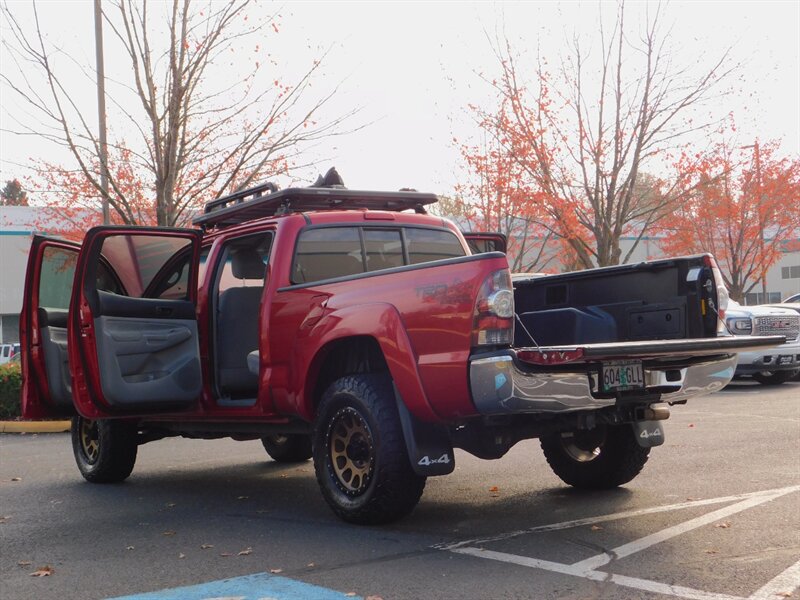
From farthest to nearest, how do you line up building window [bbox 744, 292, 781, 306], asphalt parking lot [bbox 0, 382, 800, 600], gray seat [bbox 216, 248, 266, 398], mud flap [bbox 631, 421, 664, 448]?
building window [bbox 744, 292, 781, 306] < gray seat [bbox 216, 248, 266, 398] < mud flap [bbox 631, 421, 664, 448] < asphalt parking lot [bbox 0, 382, 800, 600]

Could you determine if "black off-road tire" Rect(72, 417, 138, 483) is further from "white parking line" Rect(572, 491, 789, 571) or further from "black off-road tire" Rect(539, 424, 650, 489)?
"white parking line" Rect(572, 491, 789, 571)

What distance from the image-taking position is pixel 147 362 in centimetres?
743

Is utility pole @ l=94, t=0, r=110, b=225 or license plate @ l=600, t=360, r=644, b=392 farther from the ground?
utility pole @ l=94, t=0, r=110, b=225

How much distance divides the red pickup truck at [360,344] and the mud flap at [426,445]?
0.01m

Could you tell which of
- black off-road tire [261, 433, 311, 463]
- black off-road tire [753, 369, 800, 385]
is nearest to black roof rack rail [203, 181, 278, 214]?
black off-road tire [261, 433, 311, 463]

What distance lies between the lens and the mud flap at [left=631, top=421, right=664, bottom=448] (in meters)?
6.32

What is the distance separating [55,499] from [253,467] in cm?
213

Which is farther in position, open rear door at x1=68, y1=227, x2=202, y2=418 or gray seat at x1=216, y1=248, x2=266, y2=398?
gray seat at x1=216, y1=248, x2=266, y2=398

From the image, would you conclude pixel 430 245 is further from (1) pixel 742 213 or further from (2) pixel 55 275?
(1) pixel 742 213

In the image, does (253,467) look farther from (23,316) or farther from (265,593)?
(265,593)

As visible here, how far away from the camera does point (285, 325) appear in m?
6.65

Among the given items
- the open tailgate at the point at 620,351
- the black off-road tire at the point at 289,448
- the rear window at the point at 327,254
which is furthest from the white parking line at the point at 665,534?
the black off-road tire at the point at 289,448

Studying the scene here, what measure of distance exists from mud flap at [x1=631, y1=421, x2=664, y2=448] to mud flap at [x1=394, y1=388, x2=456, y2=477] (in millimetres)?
1319

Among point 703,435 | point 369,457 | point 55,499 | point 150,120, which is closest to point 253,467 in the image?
point 55,499
